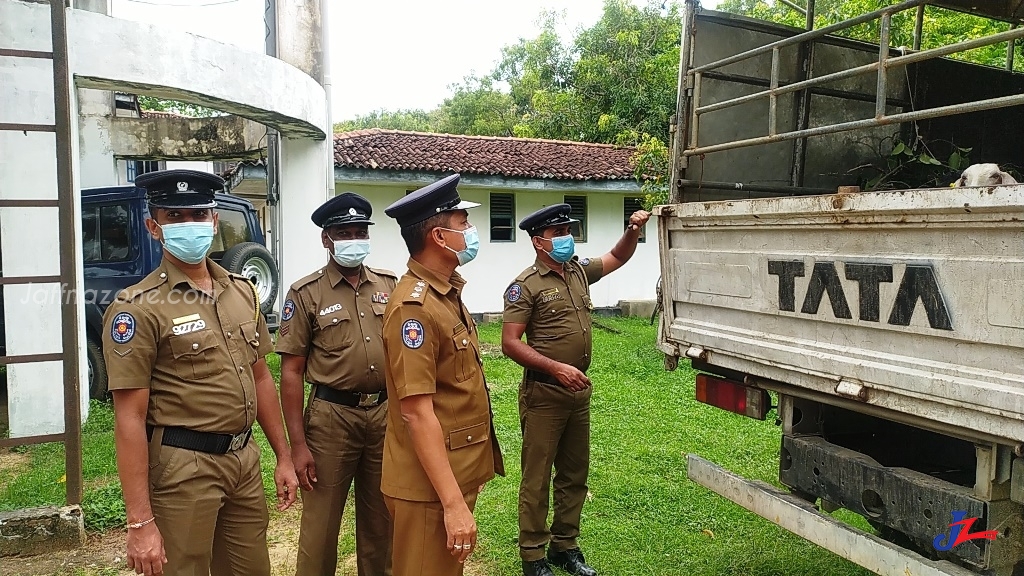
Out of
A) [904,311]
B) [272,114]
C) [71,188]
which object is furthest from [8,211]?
[904,311]

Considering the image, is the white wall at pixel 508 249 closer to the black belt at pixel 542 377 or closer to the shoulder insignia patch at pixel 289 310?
the black belt at pixel 542 377

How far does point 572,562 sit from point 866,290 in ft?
6.50

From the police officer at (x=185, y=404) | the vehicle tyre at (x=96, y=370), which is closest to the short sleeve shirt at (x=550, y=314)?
the police officer at (x=185, y=404)

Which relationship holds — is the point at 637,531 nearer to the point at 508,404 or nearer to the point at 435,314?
the point at 435,314

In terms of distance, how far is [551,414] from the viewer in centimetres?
364

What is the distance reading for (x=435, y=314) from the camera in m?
2.32

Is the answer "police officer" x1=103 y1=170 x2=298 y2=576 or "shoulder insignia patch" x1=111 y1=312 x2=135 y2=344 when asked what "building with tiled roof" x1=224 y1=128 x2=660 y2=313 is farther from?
"shoulder insignia patch" x1=111 y1=312 x2=135 y2=344

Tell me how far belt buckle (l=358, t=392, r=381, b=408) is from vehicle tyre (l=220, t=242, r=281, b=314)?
4.70 metres

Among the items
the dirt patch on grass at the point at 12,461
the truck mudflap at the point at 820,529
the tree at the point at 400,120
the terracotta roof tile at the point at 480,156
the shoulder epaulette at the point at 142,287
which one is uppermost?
the tree at the point at 400,120

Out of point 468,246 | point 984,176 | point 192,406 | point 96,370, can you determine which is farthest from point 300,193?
point 984,176

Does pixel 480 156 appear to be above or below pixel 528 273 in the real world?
above

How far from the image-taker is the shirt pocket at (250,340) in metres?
2.67

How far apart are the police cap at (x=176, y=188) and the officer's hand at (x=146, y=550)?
1.05 m

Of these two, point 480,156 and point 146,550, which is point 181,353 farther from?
point 480,156
